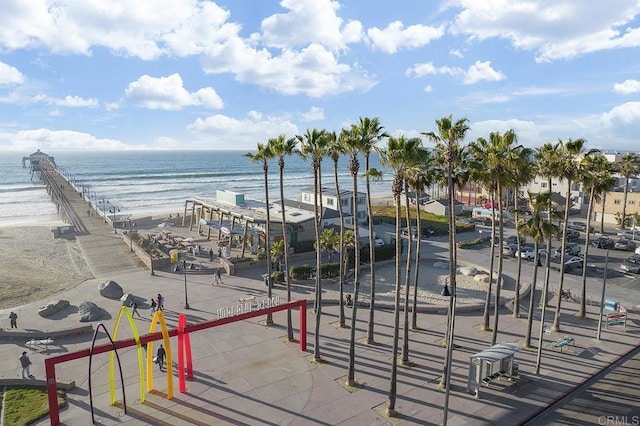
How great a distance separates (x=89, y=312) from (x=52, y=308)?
317cm

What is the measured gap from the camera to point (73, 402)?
20797mm

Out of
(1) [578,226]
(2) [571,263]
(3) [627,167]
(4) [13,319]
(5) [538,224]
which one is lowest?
(2) [571,263]

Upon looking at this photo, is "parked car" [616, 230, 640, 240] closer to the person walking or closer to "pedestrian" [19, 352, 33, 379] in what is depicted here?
the person walking

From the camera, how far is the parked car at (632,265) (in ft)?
141

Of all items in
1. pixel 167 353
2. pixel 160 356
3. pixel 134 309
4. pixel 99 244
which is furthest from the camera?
pixel 99 244

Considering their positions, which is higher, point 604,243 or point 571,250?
point 571,250

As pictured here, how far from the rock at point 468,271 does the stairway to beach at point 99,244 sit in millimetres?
32193

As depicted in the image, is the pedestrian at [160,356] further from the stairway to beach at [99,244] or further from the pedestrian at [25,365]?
the stairway to beach at [99,244]

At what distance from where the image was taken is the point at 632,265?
43.8 m

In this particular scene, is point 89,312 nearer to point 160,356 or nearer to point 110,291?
point 110,291

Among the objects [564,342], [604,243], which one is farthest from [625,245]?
[564,342]

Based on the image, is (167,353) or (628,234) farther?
(628,234)

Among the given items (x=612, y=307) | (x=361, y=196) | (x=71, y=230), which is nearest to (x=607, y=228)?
(x=361, y=196)

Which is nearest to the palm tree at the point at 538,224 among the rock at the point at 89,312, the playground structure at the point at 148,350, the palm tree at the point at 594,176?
the palm tree at the point at 594,176
